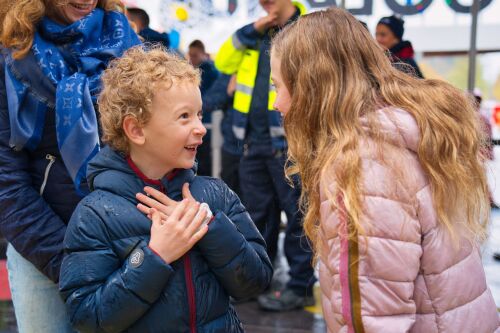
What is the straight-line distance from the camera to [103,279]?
1680 mm

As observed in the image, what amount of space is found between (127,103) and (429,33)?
366 cm

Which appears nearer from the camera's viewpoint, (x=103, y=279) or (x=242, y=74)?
(x=103, y=279)

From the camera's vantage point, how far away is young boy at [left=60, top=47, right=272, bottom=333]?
5.44ft

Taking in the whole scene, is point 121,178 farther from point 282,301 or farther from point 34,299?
point 282,301

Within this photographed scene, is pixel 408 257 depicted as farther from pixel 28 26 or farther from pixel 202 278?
pixel 28 26

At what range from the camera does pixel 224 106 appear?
188 inches

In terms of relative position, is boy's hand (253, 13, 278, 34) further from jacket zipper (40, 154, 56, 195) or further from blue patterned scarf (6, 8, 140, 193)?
jacket zipper (40, 154, 56, 195)

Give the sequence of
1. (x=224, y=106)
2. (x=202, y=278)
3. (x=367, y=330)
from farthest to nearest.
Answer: (x=224, y=106) → (x=202, y=278) → (x=367, y=330)

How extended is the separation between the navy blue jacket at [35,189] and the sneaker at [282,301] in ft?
7.59

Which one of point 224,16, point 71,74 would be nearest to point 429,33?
point 224,16

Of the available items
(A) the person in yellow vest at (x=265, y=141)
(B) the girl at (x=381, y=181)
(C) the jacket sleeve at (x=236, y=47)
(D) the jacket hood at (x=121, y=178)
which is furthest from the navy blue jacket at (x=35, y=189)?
(C) the jacket sleeve at (x=236, y=47)

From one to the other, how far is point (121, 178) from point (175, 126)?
0.70 feet

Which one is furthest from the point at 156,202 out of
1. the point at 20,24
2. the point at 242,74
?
the point at 242,74

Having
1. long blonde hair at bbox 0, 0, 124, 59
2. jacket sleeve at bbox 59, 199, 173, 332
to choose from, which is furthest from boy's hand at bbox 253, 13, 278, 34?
jacket sleeve at bbox 59, 199, 173, 332
